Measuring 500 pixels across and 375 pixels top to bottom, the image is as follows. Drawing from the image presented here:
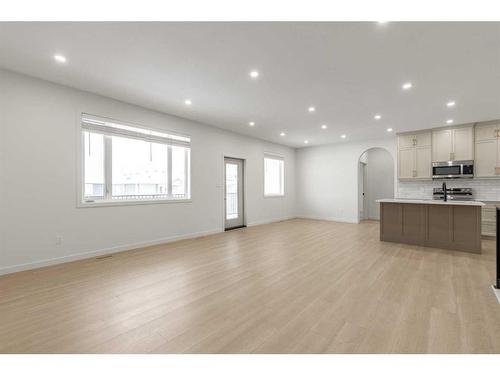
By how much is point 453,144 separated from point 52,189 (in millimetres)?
8897

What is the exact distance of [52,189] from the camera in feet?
12.3

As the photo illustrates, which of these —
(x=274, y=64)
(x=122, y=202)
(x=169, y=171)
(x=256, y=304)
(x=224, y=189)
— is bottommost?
(x=256, y=304)

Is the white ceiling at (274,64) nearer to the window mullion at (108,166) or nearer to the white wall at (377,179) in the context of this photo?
the window mullion at (108,166)

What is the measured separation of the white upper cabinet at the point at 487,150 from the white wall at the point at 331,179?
197cm

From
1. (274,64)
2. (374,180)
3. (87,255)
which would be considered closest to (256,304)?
(274,64)

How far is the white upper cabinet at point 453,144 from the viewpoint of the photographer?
5918mm

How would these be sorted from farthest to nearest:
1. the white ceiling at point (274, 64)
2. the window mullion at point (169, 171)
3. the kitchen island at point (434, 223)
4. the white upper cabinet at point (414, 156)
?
the white upper cabinet at point (414, 156)
the window mullion at point (169, 171)
the kitchen island at point (434, 223)
the white ceiling at point (274, 64)

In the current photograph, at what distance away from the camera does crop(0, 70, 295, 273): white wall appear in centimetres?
338

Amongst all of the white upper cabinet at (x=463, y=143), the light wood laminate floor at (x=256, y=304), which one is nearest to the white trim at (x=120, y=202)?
the light wood laminate floor at (x=256, y=304)

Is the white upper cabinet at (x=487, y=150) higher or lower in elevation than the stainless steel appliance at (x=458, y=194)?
higher

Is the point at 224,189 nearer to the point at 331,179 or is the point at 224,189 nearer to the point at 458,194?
the point at 331,179

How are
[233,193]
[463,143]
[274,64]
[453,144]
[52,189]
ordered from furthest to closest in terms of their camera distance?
[233,193]
[453,144]
[463,143]
[52,189]
[274,64]
